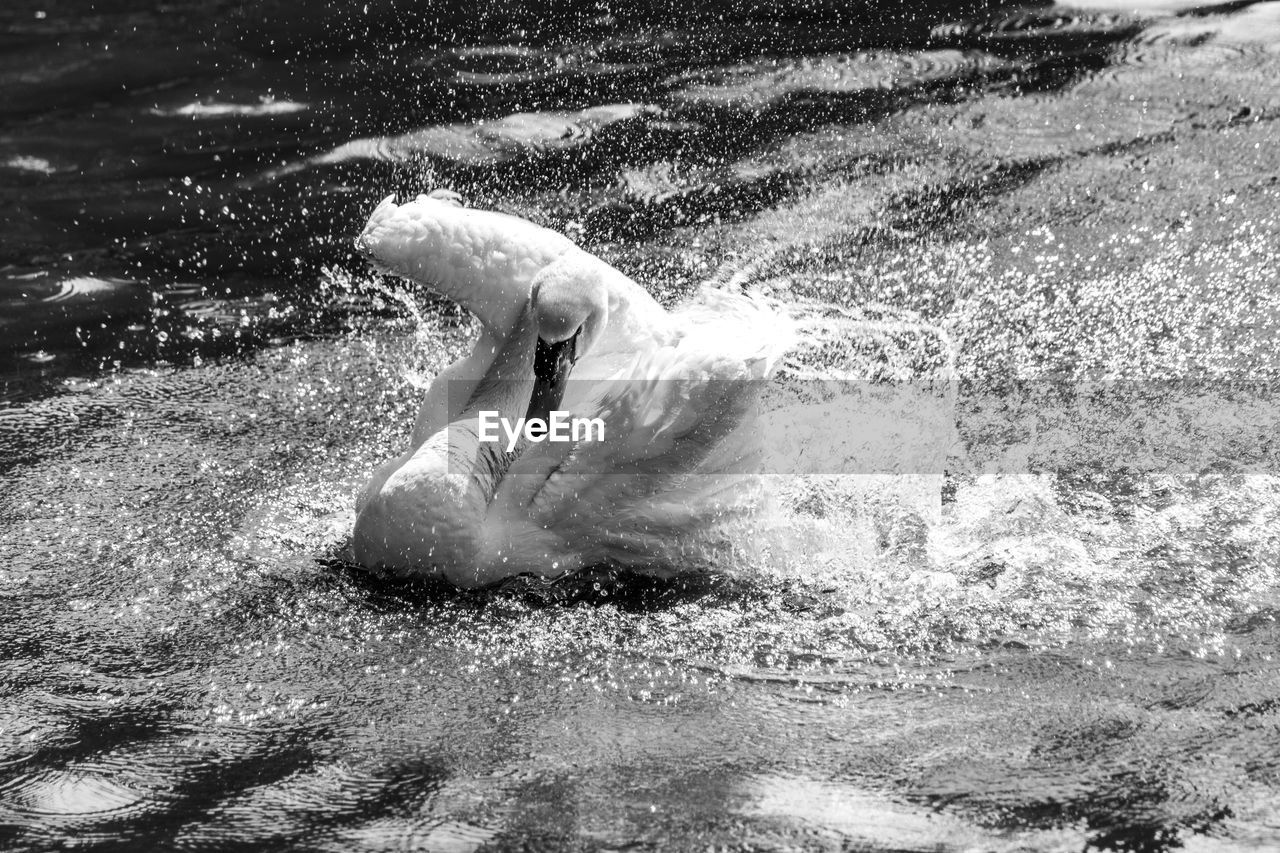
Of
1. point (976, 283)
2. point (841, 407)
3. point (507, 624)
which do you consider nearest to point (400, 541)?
point (507, 624)

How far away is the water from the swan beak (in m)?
0.83

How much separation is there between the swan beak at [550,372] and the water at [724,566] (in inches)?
32.7

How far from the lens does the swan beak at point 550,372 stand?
5.18 m

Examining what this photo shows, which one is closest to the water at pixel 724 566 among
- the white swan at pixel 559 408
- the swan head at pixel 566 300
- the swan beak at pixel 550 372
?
the white swan at pixel 559 408

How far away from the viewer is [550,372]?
5.20 m

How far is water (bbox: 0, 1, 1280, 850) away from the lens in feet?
14.9

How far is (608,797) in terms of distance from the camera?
4.46 meters

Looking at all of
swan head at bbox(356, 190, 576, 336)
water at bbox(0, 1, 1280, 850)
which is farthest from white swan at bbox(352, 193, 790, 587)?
water at bbox(0, 1, 1280, 850)

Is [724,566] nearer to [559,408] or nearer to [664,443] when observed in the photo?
[664,443]

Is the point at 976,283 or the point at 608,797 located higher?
the point at 976,283

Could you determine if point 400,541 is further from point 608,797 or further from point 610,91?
point 610,91

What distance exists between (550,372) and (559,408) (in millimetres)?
241

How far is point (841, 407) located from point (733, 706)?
6.96 ft

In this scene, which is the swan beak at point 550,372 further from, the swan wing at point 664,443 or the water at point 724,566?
the water at point 724,566
